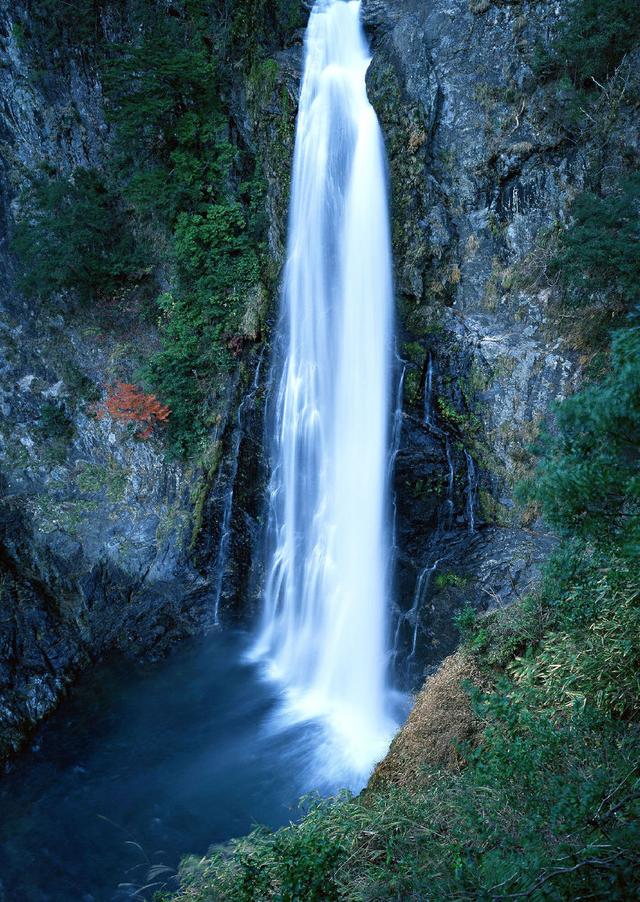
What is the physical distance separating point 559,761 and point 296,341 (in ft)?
32.5

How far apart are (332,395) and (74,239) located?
7.57 meters

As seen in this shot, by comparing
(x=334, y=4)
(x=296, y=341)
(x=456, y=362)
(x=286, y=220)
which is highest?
(x=334, y=4)

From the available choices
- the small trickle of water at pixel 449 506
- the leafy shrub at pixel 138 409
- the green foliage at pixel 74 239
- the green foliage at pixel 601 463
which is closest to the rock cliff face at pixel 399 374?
the small trickle of water at pixel 449 506

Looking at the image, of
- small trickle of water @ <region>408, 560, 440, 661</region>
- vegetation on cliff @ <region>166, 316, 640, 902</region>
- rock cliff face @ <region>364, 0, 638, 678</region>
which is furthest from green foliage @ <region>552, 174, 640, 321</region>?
vegetation on cliff @ <region>166, 316, 640, 902</region>

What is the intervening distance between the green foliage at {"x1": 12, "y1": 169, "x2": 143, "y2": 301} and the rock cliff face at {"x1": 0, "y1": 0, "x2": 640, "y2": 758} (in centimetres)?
59

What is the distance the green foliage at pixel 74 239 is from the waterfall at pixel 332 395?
5.06m

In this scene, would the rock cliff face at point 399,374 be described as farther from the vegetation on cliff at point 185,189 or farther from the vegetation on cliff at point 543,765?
the vegetation on cliff at point 543,765

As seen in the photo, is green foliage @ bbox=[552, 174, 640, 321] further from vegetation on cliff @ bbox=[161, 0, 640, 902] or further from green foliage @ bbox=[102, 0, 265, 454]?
green foliage @ bbox=[102, 0, 265, 454]

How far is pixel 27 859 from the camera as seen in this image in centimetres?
848

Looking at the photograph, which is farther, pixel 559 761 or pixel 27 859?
pixel 27 859

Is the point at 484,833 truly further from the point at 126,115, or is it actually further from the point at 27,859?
the point at 126,115

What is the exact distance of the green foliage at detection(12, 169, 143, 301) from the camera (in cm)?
1460

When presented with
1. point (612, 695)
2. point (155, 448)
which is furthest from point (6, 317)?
point (612, 695)

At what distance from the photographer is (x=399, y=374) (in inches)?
468
